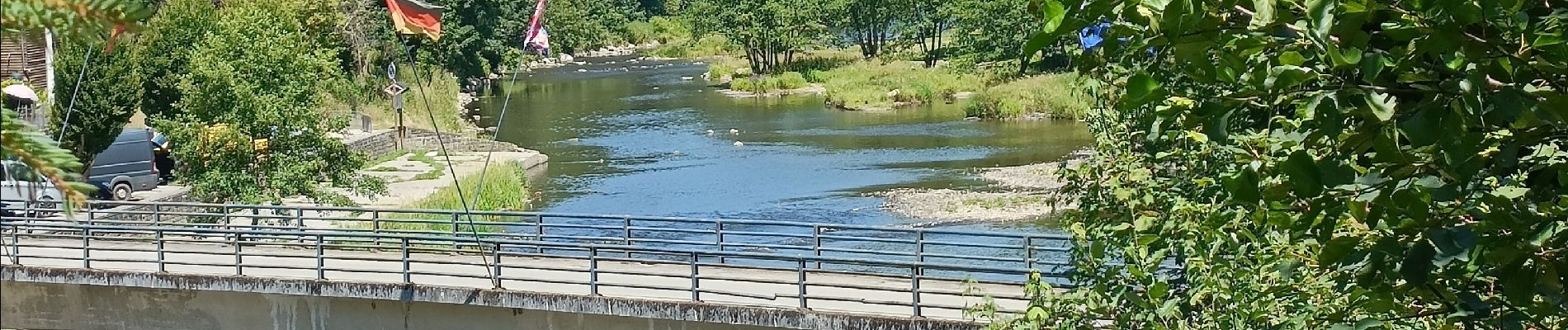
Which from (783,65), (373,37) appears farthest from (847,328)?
(783,65)

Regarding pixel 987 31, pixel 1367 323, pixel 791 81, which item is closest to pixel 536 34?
pixel 1367 323

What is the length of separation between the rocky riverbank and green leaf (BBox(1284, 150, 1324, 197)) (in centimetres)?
2653

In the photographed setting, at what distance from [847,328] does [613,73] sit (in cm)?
6578

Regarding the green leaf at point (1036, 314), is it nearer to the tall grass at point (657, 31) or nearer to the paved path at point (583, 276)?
the paved path at point (583, 276)

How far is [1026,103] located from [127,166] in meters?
27.9

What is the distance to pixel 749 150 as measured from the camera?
43.8 m

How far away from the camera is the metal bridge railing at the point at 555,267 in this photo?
16688 mm

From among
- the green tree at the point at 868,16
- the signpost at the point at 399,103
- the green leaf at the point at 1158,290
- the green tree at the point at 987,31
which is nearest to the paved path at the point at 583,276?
the green leaf at the point at 1158,290

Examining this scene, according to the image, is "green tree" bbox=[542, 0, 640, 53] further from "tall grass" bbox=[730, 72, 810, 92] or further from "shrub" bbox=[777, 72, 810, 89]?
"shrub" bbox=[777, 72, 810, 89]

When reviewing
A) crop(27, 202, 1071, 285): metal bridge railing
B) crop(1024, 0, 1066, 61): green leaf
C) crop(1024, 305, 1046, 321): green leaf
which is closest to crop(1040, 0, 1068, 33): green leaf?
crop(1024, 0, 1066, 61): green leaf

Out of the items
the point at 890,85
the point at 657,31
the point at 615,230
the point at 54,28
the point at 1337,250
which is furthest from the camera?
the point at 657,31

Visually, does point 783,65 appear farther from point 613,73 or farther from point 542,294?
point 542,294

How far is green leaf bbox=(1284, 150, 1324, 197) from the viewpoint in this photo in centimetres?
402

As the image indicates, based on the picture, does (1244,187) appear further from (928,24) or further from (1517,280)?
(928,24)
